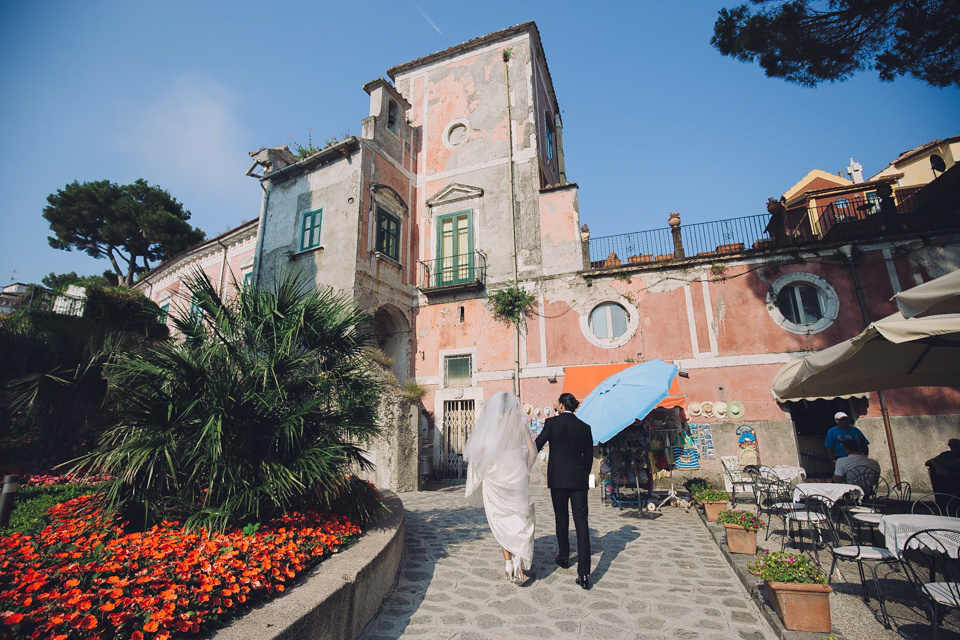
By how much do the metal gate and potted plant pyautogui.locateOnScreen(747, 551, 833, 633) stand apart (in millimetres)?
11271

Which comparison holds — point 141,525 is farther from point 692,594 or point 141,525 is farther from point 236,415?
point 692,594

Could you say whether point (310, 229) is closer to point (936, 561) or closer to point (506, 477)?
point (506, 477)

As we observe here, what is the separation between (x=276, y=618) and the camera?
2752 millimetres

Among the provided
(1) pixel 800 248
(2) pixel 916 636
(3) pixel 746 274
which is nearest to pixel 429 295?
(3) pixel 746 274

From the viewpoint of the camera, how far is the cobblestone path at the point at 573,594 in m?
3.66

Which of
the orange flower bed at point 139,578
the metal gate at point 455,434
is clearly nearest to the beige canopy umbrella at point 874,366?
the orange flower bed at point 139,578

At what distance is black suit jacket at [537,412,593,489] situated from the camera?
489 cm

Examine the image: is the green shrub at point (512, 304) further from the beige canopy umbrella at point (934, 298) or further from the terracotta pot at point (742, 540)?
the beige canopy umbrella at point (934, 298)

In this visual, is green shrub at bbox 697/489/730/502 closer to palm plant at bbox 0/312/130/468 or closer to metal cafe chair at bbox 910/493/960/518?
metal cafe chair at bbox 910/493/960/518

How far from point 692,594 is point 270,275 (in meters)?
15.5

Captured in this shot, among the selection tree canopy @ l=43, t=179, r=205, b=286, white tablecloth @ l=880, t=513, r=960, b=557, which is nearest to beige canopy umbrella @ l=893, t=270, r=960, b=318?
white tablecloth @ l=880, t=513, r=960, b=557

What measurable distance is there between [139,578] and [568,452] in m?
3.77

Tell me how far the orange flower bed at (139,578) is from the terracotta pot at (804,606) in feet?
12.3

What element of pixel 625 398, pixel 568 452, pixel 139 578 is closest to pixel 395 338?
pixel 625 398
